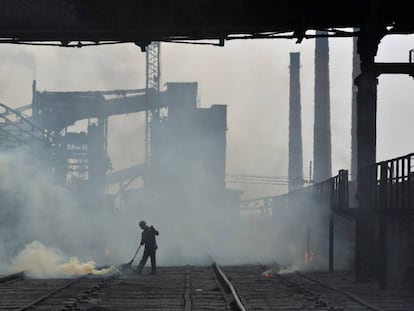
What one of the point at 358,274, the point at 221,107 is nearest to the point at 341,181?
the point at 358,274

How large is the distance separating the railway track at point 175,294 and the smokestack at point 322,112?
41.8 metres

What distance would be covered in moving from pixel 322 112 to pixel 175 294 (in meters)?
49.9

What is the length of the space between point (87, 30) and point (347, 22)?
5.94 m

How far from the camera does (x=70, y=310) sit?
41.5 feet

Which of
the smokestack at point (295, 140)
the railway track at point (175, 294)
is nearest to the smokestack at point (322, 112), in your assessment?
the smokestack at point (295, 140)

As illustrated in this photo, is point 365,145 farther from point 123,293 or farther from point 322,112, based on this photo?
point 322,112

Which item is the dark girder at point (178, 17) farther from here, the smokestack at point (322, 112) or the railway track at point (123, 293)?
the smokestack at point (322, 112)

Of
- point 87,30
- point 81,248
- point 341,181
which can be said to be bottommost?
point 81,248

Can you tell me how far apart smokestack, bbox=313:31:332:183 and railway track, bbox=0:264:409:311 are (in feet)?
137

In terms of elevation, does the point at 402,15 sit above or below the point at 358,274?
above

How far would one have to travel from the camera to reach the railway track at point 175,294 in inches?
529

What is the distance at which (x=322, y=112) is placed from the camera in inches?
2542

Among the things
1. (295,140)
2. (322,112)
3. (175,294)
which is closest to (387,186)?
(175,294)

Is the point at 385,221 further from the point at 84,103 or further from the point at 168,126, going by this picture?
the point at 168,126
